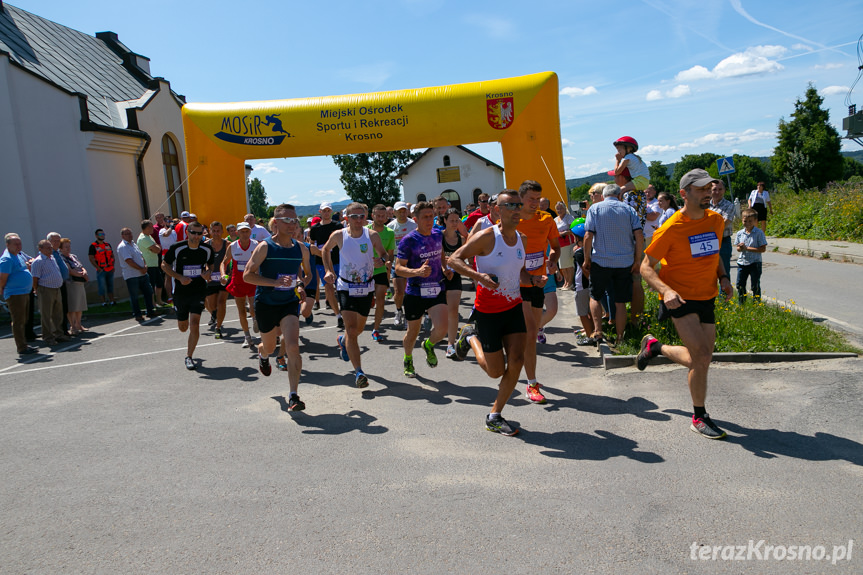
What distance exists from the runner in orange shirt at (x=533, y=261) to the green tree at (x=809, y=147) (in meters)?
43.2

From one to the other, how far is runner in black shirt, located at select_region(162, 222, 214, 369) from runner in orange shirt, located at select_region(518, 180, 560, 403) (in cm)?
479

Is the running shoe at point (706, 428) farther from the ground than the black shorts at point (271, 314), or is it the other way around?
the black shorts at point (271, 314)

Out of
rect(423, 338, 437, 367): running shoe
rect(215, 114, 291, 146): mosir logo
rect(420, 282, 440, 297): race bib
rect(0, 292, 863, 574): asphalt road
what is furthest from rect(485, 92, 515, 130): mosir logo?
rect(423, 338, 437, 367): running shoe

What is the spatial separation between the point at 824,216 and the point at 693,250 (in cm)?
1906

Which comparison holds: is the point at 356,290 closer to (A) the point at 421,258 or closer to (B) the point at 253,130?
(A) the point at 421,258

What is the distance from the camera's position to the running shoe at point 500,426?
4988mm

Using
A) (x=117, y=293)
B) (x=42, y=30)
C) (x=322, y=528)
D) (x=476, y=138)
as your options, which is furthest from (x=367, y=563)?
(x=42, y=30)

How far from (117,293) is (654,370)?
51.8ft

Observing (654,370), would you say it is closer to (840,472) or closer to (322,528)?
(840,472)

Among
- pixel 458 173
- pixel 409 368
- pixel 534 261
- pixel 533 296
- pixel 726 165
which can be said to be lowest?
pixel 409 368

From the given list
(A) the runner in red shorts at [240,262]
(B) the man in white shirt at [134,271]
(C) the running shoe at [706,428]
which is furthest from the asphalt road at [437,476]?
(B) the man in white shirt at [134,271]

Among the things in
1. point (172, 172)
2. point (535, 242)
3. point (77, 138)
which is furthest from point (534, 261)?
point (172, 172)

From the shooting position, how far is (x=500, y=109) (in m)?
14.2

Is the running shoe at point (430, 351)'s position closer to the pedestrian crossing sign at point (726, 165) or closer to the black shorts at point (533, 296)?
the black shorts at point (533, 296)
